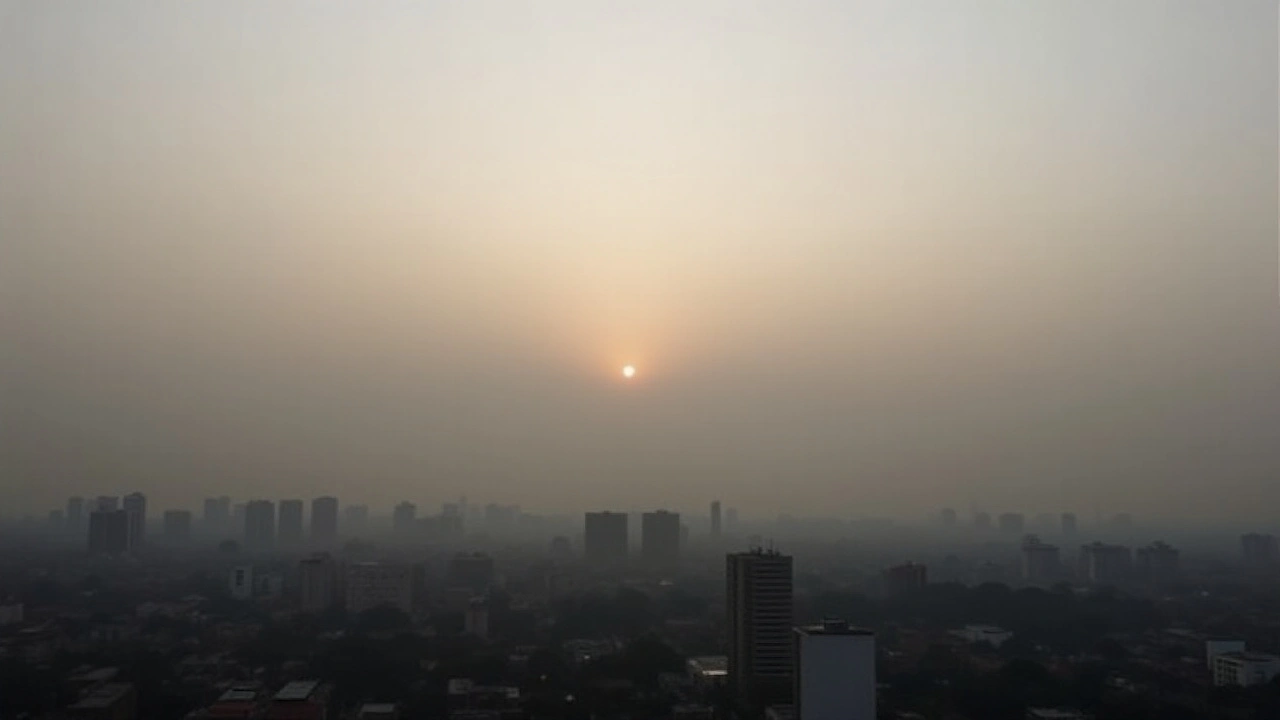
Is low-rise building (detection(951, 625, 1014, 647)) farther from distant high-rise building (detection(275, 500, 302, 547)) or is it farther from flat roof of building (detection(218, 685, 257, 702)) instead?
distant high-rise building (detection(275, 500, 302, 547))

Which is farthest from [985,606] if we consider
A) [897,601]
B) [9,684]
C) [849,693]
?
[9,684]

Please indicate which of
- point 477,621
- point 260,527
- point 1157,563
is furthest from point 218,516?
point 1157,563

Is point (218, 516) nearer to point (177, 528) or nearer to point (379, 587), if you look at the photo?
point (177, 528)

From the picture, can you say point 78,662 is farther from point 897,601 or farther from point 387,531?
point 387,531

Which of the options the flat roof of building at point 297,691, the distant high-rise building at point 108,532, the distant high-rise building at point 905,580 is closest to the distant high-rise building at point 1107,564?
the distant high-rise building at point 905,580

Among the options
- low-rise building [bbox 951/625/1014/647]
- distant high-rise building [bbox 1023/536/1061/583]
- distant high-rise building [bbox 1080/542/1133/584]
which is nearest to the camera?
low-rise building [bbox 951/625/1014/647]

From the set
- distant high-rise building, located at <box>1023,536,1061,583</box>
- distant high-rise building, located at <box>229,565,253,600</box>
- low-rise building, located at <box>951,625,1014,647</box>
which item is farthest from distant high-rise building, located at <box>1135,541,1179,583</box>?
distant high-rise building, located at <box>229,565,253,600</box>

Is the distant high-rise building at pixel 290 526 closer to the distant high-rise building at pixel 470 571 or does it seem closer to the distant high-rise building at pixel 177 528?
the distant high-rise building at pixel 177 528
